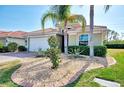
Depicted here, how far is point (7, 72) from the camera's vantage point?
28.8 ft

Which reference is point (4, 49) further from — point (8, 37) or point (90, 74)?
point (90, 74)

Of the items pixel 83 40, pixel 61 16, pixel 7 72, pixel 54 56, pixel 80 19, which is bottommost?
pixel 7 72

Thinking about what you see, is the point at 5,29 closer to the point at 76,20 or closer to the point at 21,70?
the point at 21,70

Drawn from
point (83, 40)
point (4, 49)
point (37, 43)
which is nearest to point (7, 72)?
point (4, 49)

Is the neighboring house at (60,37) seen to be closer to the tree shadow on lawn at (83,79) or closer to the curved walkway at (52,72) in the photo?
the curved walkway at (52,72)

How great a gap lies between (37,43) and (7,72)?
5.64 meters

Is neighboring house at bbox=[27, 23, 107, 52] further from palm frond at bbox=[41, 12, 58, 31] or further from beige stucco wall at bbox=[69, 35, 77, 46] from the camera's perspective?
palm frond at bbox=[41, 12, 58, 31]

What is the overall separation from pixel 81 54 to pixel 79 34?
247 cm

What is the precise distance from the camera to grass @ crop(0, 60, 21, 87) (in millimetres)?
7533

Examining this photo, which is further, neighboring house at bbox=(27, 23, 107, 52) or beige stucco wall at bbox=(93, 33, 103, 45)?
neighboring house at bbox=(27, 23, 107, 52)

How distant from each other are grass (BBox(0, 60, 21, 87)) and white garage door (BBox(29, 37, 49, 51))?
306cm

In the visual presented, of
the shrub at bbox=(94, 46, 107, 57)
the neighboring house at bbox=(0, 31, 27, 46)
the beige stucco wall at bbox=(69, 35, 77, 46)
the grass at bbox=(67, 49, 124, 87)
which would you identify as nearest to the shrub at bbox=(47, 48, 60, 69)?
the grass at bbox=(67, 49, 124, 87)

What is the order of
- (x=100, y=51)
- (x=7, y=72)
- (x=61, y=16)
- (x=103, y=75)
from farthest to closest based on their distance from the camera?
(x=100, y=51), (x=61, y=16), (x=7, y=72), (x=103, y=75)
